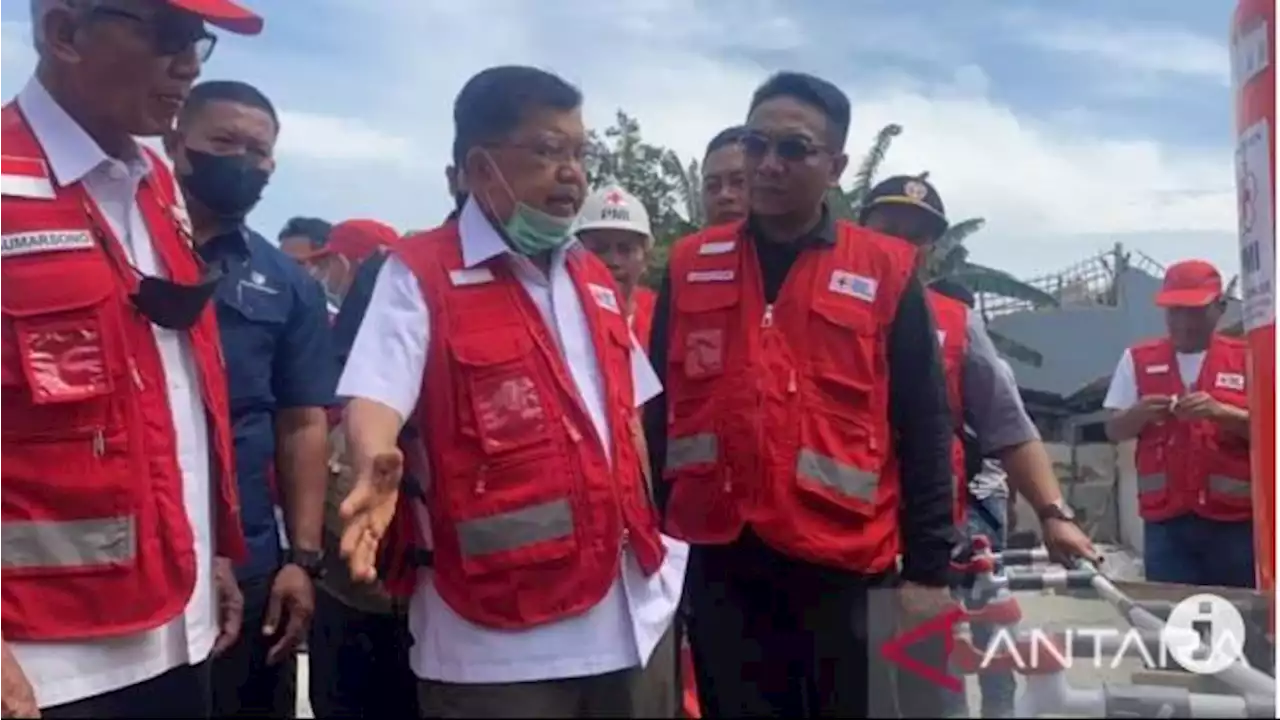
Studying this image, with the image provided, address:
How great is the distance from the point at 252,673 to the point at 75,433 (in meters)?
1.42

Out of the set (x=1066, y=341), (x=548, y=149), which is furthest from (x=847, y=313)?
(x=1066, y=341)

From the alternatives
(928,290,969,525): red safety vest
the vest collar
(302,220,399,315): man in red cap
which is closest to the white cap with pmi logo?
(302,220,399,315): man in red cap

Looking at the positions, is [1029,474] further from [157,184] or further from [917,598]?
[157,184]

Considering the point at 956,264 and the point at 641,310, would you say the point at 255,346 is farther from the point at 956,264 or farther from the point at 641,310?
the point at 956,264

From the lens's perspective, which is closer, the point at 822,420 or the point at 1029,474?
the point at 822,420

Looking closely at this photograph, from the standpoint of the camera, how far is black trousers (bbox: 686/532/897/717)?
10.9 feet

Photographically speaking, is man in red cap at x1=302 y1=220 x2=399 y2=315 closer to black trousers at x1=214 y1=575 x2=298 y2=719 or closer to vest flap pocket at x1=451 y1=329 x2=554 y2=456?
black trousers at x1=214 y1=575 x2=298 y2=719

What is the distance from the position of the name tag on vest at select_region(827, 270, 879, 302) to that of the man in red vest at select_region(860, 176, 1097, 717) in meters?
0.22

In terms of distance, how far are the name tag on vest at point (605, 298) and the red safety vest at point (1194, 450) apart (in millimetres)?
4265

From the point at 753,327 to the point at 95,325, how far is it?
153 cm

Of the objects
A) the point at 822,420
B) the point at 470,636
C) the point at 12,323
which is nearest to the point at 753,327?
the point at 822,420

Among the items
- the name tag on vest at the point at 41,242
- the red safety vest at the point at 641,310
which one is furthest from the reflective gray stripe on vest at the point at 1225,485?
the name tag on vest at the point at 41,242

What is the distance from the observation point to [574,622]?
2.75 meters

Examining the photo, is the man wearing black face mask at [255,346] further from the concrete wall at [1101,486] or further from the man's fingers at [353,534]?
the concrete wall at [1101,486]
